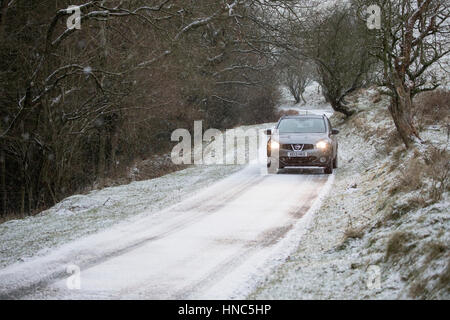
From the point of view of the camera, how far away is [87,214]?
11.2 m

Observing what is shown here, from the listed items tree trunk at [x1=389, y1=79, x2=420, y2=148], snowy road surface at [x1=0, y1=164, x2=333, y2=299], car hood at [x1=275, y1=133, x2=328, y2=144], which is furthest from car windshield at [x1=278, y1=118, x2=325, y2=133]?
snowy road surface at [x1=0, y1=164, x2=333, y2=299]

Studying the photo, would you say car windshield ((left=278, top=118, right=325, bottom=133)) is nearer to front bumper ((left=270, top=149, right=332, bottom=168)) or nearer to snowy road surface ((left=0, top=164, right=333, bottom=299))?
front bumper ((left=270, top=149, right=332, bottom=168))

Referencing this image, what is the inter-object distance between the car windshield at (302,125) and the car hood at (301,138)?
0.37m

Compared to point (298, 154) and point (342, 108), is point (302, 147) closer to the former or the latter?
point (298, 154)

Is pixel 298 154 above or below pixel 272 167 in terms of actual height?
above

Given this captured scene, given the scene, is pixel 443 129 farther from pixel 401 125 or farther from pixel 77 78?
pixel 77 78

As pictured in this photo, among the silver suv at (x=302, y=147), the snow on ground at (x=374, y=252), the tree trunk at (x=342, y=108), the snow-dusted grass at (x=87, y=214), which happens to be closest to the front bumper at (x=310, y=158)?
the silver suv at (x=302, y=147)

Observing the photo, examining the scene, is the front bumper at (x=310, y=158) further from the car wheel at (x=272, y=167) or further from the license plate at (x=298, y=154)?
the car wheel at (x=272, y=167)

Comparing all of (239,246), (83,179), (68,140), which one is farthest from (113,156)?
(239,246)

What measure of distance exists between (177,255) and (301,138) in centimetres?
954

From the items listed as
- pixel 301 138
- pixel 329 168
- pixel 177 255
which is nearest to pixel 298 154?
pixel 301 138

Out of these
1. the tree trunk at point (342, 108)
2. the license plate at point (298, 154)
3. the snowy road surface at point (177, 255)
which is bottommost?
the snowy road surface at point (177, 255)

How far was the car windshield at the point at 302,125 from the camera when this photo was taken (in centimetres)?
1706

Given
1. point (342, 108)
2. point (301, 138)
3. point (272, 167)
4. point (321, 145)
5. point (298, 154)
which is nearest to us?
point (321, 145)
